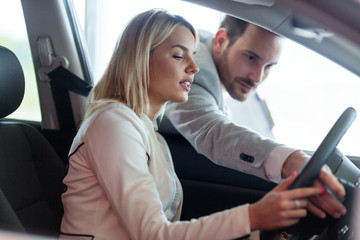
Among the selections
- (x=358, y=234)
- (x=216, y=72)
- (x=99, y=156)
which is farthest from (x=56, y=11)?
(x=358, y=234)

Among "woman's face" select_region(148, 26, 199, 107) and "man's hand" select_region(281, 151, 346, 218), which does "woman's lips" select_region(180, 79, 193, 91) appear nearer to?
"woman's face" select_region(148, 26, 199, 107)

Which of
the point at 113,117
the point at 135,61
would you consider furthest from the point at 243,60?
the point at 113,117

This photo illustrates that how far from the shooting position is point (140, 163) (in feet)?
3.79

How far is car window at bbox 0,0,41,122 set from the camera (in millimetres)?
2070

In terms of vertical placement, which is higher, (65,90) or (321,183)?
(321,183)

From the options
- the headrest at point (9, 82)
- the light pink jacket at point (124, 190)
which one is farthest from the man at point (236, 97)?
the headrest at point (9, 82)

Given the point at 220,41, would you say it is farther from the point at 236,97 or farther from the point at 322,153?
the point at 322,153

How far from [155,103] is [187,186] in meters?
0.64

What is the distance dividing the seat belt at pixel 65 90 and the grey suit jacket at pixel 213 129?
44 cm

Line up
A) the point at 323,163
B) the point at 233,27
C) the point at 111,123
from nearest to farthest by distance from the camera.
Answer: the point at 323,163, the point at 111,123, the point at 233,27

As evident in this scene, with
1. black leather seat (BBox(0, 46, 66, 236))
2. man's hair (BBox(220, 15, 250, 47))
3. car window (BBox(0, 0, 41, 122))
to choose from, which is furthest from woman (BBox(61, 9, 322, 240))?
car window (BBox(0, 0, 41, 122))

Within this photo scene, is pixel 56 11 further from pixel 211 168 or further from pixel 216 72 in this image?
pixel 211 168

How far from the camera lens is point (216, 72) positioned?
203cm

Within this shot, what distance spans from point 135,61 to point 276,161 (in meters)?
0.52
